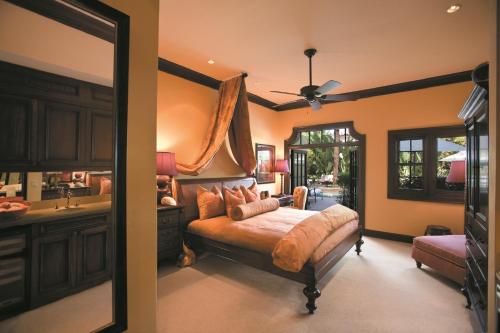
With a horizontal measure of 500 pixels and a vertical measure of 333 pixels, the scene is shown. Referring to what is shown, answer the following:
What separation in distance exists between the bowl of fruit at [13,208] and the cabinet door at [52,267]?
149 millimetres

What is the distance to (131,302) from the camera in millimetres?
1112

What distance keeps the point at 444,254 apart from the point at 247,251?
2457 mm

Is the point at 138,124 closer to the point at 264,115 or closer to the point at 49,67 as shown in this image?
the point at 49,67

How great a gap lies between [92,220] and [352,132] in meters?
5.10

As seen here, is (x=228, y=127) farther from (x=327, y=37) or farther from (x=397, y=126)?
(x=397, y=126)

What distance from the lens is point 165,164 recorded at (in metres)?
3.18

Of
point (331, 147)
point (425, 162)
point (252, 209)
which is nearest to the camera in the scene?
point (252, 209)

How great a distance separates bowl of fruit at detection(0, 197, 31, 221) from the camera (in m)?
0.99

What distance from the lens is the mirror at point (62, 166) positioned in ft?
3.23

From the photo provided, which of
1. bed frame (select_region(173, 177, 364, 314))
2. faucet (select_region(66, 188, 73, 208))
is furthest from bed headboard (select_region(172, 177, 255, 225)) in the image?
faucet (select_region(66, 188, 73, 208))

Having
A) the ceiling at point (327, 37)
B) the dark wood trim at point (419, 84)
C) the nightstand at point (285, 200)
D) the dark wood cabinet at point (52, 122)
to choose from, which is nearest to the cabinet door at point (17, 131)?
the dark wood cabinet at point (52, 122)

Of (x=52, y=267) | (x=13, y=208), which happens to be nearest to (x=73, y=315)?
(x=52, y=267)

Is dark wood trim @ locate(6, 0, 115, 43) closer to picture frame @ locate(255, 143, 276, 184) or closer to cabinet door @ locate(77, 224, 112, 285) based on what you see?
cabinet door @ locate(77, 224, 112, 285)

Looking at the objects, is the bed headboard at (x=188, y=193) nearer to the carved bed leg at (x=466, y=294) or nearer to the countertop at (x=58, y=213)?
the countertop at (x=58, y=213)
